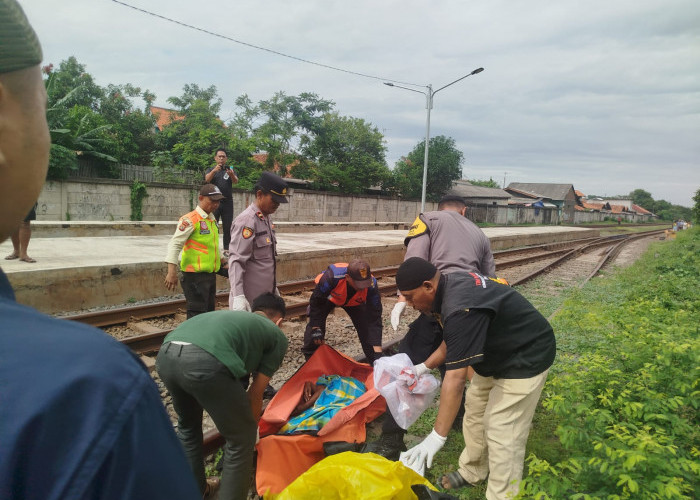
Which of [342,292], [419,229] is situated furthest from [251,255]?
[419,229]

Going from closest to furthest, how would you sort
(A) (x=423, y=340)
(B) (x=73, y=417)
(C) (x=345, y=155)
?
(B) (x=73, y=417)
(A) (x=423, y=340)
(C) (x=345, y=155)

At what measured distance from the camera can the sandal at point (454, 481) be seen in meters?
3.43

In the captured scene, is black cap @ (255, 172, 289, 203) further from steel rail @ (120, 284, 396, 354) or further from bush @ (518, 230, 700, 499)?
→ bush @ (518, 230, 700, 499)

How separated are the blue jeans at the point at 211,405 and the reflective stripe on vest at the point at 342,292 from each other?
6.22 feet

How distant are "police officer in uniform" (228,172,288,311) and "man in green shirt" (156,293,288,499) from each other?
57.3 inches

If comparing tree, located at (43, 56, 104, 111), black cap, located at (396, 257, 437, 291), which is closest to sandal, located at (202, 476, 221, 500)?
black cap, located at (396, 257, 437, 291)

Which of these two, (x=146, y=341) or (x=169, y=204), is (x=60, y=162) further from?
(x=146, y=341)

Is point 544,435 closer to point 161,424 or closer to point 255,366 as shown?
point 255,366

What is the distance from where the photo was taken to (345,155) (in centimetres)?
3334

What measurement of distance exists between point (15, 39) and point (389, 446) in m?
3.57

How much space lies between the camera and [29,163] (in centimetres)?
73

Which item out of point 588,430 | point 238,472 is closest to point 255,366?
point 238,472

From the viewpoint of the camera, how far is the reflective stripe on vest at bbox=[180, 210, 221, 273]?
4949 mm

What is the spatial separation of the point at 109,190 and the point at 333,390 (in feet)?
56.5
